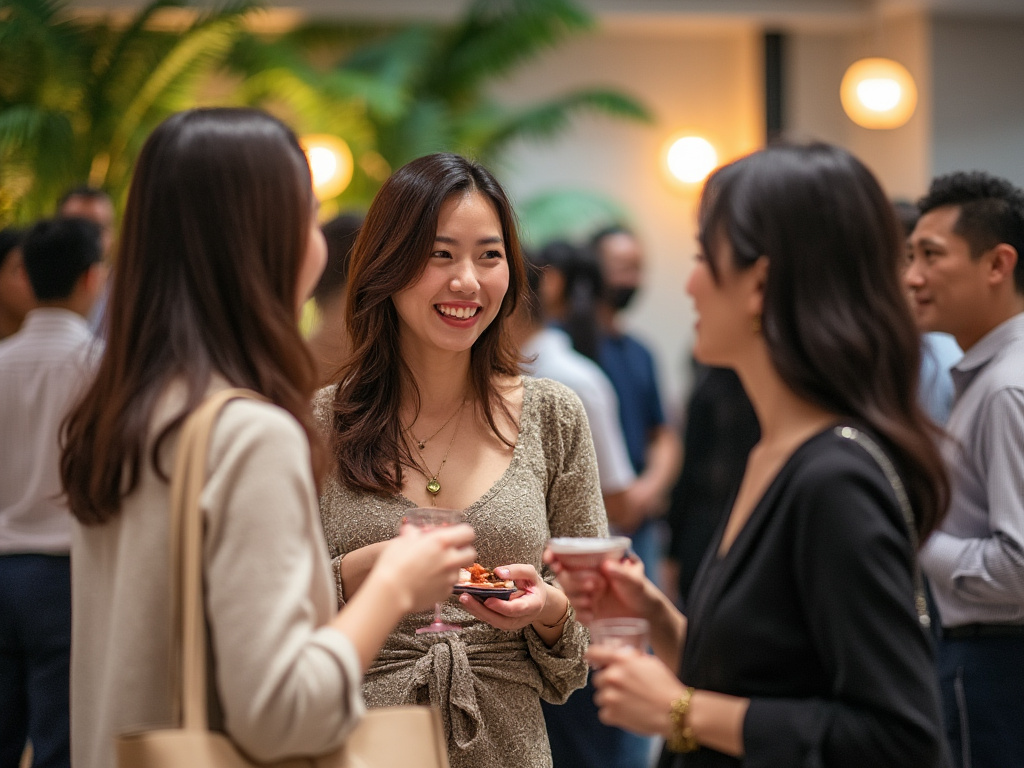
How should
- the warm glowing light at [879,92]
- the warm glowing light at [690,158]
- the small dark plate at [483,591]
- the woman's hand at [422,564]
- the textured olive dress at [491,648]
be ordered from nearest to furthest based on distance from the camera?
the woman's hand at [422,564], the small dark plate at [483,591], the textured olive dress at [491,648], the warm glowing light at [879,92], the warm glowing light at [690,158]

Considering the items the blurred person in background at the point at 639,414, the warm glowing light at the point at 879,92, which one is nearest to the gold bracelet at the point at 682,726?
the blurred person in background at the point at 639,414

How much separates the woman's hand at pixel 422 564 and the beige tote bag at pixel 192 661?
8.8 inches

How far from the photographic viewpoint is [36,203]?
7281 millimetres

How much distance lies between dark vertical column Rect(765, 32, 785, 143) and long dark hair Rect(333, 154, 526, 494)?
25.6 feet

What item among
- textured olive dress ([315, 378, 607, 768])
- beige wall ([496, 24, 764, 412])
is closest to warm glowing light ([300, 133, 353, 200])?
beige wall ([496, 24, 764, 412])

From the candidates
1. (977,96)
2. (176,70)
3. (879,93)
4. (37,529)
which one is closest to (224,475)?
(37,529)

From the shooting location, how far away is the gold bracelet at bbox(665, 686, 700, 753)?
1591mm

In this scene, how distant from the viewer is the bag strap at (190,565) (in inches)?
57.3

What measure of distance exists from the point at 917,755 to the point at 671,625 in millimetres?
532

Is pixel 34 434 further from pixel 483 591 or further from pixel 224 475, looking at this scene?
pixel 224 475

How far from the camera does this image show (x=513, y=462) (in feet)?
8.18

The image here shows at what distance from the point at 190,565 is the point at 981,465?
2.02 meters

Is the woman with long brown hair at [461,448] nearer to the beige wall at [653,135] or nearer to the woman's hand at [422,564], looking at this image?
the woman's hand at [422,564]

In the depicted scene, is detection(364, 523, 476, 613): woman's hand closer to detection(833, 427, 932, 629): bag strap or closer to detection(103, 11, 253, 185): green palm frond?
detection(833, 427, 932, 629): bag strap
